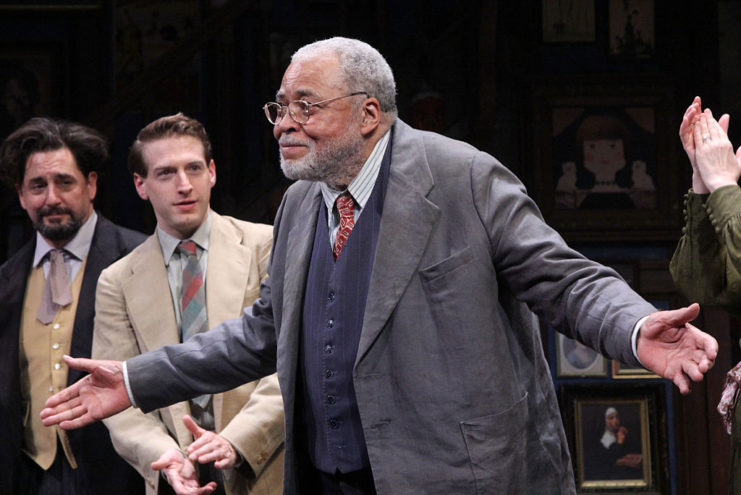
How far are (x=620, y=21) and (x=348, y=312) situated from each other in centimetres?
366

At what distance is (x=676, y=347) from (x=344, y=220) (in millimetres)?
812

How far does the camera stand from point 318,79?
2396mm

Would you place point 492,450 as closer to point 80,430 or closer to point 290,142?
point 290,142

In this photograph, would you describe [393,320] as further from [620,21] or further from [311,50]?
[620,21]

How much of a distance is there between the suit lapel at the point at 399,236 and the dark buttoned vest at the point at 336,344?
0.07 meters

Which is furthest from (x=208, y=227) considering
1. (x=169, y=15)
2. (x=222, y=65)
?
(x=169, y=15)

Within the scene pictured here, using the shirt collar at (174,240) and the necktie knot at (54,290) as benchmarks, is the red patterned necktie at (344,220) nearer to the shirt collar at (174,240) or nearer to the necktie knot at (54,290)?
the shirt collar at (174,240)

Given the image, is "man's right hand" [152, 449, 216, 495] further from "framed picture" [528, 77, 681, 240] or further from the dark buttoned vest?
"framed picture" [528, 77, 681, 240]

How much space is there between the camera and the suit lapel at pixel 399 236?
7.18 ft

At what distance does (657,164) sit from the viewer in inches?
215

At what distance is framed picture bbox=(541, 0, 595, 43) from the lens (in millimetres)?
5461

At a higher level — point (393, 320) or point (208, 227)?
point (208, 227)

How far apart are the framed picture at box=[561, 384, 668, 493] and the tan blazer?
2572 millimetres

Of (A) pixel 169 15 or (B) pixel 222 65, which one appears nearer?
(B) pixel 222 65
